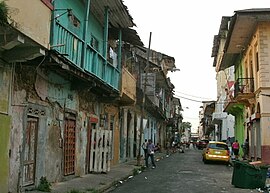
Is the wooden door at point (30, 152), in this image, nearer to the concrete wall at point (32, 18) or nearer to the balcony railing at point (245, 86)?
the concrete wall at point (32, 18)

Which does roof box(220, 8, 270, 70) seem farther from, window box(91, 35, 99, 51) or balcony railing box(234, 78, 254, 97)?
window box(91, 35, 99, 51)

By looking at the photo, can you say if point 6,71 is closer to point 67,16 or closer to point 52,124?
point 52,124

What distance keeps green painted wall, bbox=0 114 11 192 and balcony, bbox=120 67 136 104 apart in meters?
9.49

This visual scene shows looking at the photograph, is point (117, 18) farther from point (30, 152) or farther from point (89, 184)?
point (30, 152)

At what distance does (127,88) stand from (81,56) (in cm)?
731

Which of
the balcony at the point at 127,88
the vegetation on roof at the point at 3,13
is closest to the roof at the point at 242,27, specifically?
the balcony at the point at 127,88

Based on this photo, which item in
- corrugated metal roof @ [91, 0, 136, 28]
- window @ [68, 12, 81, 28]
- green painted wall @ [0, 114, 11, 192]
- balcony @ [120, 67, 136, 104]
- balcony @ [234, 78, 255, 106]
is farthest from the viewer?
balcony @ [234, 78, 255, 106]

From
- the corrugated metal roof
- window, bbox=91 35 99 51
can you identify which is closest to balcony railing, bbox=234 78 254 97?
the corrugated metal roof

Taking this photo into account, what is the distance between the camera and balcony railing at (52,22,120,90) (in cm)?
1138

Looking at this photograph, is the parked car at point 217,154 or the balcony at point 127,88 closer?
the balcony at point 127,88

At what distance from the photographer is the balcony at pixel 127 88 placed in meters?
19.6

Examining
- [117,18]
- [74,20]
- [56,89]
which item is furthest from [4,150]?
[117,18]

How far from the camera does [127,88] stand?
20406 mm

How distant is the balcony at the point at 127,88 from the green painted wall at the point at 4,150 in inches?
374
